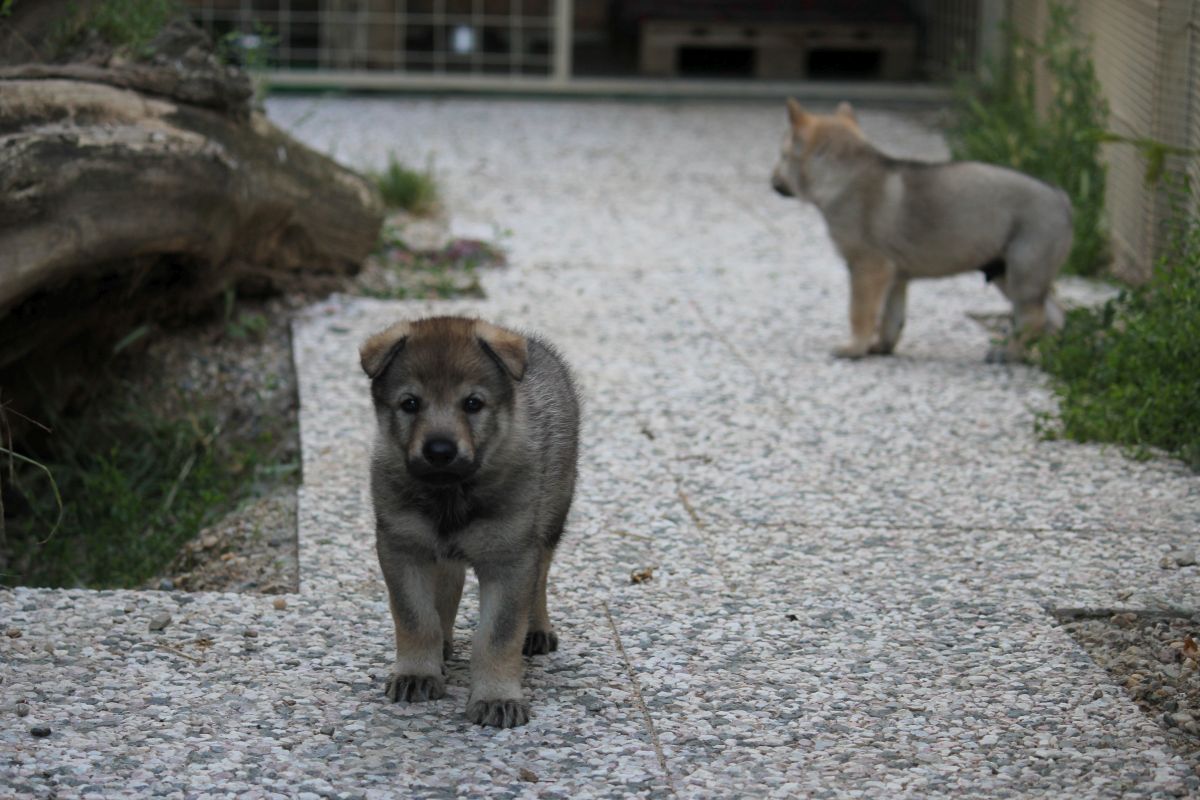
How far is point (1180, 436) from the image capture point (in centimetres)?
605

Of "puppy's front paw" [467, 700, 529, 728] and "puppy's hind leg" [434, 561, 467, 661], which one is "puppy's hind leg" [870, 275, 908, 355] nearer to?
"puppy's hind leg" [434, 561, 467, 661]

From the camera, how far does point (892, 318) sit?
764 centimetres

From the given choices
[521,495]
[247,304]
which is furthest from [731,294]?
[521,495]

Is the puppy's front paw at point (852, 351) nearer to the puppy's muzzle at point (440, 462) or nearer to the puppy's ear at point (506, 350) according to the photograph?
the puppy's ear at point (506, 350)

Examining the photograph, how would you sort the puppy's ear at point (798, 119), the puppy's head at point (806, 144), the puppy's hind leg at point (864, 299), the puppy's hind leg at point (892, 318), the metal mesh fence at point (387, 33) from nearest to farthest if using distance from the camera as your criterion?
the puppy's hind leg at point (864, 299), the puppy's hind leg at point (892, 318), the puppy's head at point (806, 144), the puppy's ear at point (798, 119), the metal mesh fence at point (387, 33)

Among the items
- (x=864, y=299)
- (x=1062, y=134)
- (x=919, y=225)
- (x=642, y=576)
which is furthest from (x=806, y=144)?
(x=642, y=576)

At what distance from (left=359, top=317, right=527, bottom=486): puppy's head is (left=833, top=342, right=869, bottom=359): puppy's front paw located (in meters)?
4.01

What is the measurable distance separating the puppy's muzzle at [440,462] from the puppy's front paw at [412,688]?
2.00 ft

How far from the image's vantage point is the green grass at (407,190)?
10133 millimetres

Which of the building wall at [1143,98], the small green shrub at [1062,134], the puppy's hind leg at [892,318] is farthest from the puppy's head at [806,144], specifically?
the small green shrub at [1062,134]

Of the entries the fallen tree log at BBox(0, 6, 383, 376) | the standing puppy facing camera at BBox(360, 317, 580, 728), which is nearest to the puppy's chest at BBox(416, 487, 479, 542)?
the standing puppy facing camera at BBox(360, 317, 580, 728)

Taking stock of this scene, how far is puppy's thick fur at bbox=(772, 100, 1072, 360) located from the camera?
7309mm

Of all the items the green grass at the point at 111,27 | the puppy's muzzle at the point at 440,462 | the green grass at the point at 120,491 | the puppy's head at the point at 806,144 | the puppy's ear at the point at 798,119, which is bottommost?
the green grass at the point at 120,491

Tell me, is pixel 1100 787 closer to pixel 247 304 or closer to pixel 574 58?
pixel 247 304
